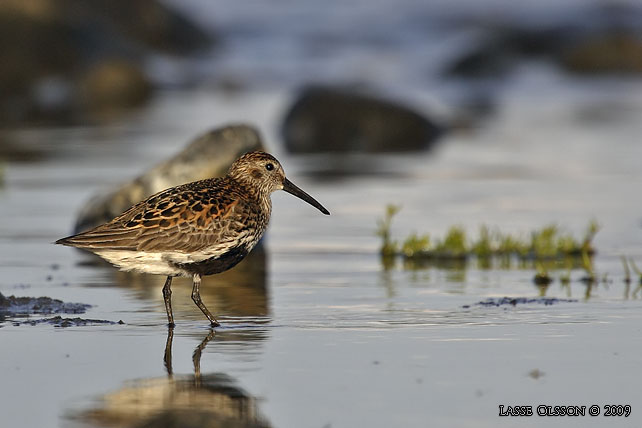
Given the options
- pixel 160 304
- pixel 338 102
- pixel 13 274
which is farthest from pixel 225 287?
pixel 338 102

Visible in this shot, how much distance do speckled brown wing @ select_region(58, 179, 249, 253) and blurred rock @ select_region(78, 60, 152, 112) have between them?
20.1 metres

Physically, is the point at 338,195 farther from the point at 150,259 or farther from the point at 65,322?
the point at 65,322

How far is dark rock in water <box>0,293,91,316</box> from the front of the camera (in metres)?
10.6

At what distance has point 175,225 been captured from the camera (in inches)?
401

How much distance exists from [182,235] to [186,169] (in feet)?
13.9

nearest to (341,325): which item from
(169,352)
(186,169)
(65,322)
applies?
(169,352)

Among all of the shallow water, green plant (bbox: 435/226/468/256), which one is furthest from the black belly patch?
green plant (bbox: 435/226/468/256)

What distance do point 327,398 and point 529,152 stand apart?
15.0 metres

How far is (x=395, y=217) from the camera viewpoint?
621 inches

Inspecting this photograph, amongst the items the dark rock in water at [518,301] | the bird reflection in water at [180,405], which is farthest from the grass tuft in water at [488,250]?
the bird reflection in water at [180,405]

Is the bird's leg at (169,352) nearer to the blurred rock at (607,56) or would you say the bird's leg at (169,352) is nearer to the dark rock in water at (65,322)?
the dark rock in water at (65,322)

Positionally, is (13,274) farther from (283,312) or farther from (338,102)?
(338,102)

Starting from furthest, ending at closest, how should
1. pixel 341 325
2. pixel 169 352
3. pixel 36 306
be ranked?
pixel 36 306 < pixel 341 325 < pixel 169 352

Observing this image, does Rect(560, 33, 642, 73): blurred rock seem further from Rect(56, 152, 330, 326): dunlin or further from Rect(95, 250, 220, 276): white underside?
Rect(95, 250, 220, 276): white underside
